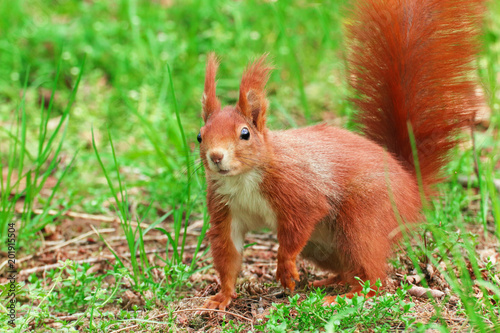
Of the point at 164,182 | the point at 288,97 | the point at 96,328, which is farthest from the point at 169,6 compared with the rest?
the point at 96,328

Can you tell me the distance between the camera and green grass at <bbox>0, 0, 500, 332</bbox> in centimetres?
253

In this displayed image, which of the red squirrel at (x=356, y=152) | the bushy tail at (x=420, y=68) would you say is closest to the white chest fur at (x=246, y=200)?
the red squirrel at (x=356, y=152)

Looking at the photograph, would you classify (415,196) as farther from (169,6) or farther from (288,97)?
(169,6)

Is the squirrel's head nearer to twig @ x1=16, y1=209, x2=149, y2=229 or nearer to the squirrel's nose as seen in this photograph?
the squirrel's nose

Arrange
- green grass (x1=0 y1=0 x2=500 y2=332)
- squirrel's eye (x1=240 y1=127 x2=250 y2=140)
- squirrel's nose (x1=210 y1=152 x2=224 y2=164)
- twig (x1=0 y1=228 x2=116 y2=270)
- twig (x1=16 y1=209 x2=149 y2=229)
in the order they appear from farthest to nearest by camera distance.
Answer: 1. twig (x1=16 y1=209 x2=149 y2=229)
2. twig (x1=0 y1=228 x2=116 y2=270)
3. green grass (x1=0 y1=0 x2=500 y2=332)
4. squirrel's eye (x1=240 y1=127 x2=250 y2=140)
5. squirrel's nose (x1=210 y1=152 x2=224 y2=164)

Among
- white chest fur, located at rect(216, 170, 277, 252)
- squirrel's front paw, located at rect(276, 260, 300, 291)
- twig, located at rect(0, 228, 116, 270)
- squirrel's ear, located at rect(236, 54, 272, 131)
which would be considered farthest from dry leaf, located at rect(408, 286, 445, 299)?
twig, located at rect(0, 228, 116, 270)

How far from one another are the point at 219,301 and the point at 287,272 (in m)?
0.33

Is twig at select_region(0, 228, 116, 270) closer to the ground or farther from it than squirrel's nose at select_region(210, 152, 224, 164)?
closer to the ground

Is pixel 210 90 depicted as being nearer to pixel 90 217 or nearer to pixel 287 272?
pixel 287 272

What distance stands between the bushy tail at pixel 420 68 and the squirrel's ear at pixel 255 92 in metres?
0.54

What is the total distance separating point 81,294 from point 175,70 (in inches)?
102

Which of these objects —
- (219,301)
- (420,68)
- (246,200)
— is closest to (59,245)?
(219,301)

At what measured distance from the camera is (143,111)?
408cm

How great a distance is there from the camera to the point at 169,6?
5.37 meters
